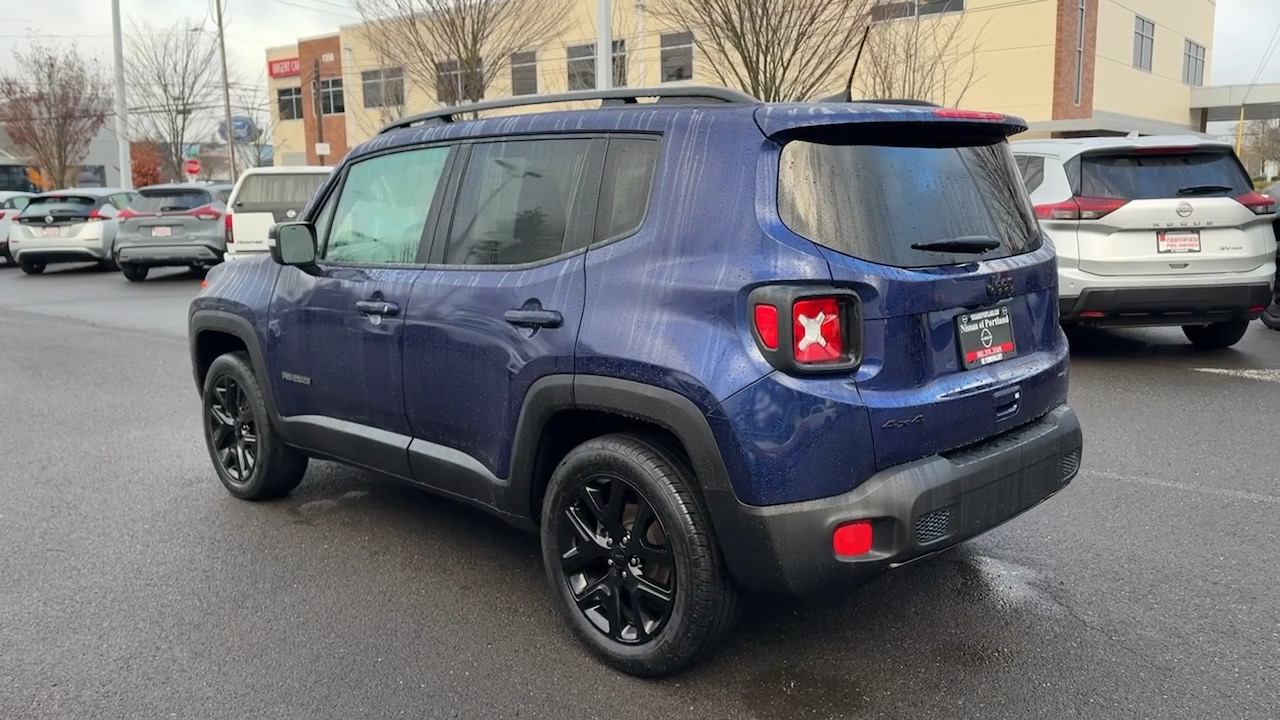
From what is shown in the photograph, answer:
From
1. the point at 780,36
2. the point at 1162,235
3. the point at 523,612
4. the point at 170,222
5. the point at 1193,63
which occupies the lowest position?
the point at 523,612

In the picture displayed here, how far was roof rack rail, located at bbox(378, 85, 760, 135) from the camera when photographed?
10.8 ft

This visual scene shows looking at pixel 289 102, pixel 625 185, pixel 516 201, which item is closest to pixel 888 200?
pixel 625 185

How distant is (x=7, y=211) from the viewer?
2217 cm

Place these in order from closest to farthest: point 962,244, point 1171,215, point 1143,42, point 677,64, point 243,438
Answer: point 962,244 < point 243,438 < point 1171,215 < point 677,64 < point 1143,42

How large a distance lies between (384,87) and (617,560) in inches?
1315

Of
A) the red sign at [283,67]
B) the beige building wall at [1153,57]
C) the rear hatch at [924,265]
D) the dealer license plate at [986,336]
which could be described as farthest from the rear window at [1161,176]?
the red sign at [283,67]

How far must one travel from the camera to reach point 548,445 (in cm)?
351

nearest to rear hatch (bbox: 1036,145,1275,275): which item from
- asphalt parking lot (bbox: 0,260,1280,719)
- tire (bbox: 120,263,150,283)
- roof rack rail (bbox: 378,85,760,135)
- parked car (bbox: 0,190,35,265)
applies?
asphalt parking lot (bbox: 0,260,1280,719)

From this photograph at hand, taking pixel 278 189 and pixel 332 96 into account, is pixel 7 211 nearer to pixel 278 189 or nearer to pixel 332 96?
pixel 278 189

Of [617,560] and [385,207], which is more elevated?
[385,207]

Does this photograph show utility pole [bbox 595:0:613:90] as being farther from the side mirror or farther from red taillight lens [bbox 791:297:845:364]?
red taillight lens [bbox 791:297:845:364]

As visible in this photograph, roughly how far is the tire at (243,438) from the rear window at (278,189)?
9.61m

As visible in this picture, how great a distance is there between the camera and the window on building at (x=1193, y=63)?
4269 cm

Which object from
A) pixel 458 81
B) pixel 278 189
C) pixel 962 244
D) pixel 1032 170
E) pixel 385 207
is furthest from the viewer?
pixel 458 81
